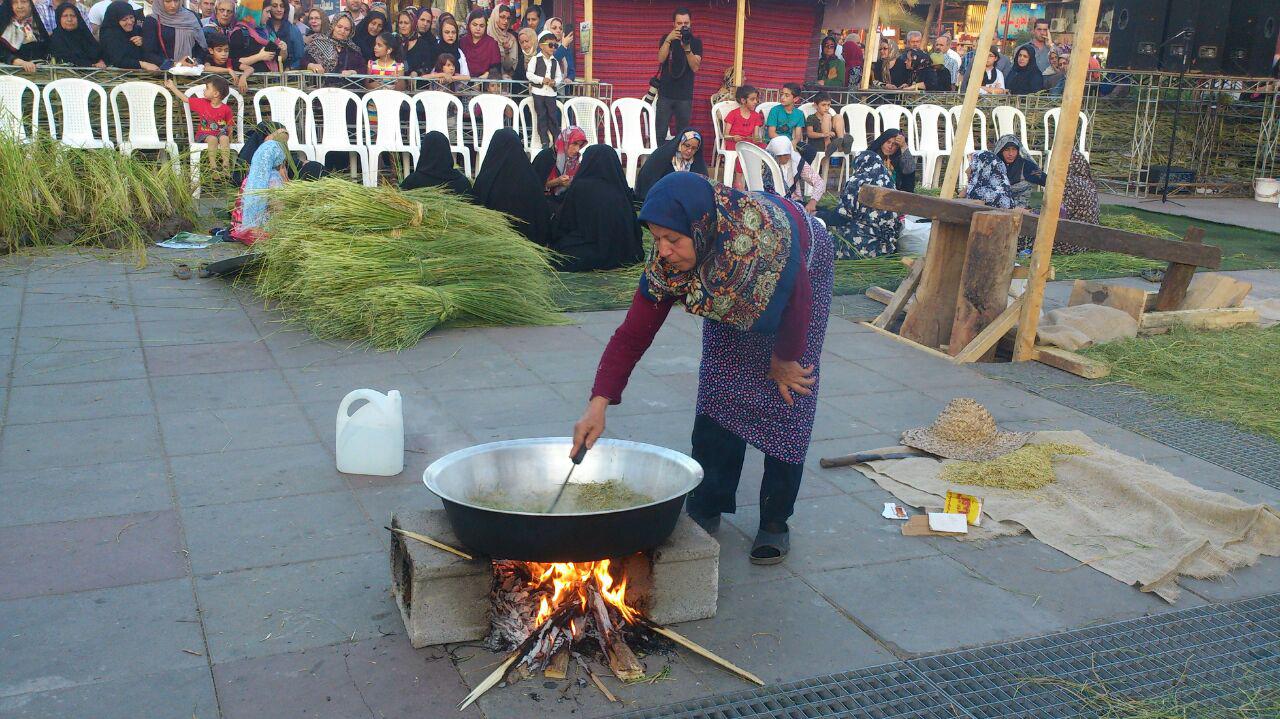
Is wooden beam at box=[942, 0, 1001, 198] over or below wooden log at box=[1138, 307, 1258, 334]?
over

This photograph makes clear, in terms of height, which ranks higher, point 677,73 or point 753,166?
point 677,73

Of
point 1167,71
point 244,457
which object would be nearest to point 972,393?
point 244,457

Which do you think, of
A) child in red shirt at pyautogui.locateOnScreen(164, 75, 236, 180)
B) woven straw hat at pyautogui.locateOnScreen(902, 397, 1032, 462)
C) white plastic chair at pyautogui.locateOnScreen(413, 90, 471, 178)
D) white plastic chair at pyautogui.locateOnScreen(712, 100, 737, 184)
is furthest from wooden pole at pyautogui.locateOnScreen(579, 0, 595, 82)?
woven straw hat at pyautogui.locateOnScreen(902, 397, 1032, 462)

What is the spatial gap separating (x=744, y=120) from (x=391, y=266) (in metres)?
6.54

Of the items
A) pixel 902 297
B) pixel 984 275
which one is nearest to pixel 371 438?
pixel 984 275

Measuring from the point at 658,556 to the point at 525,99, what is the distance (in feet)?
30.7

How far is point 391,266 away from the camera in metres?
6.09

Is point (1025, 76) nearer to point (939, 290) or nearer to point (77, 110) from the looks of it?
point (939, 290)

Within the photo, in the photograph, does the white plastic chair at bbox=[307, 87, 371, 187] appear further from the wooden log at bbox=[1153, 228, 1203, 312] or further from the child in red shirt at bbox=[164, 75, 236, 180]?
the wooden log at bbox=[1153, 228, 1203, 312]

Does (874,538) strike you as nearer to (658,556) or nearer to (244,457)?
(658,556)

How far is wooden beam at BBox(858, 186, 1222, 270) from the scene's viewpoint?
6062 millimetres

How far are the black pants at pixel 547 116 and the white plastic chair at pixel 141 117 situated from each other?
3.68 m

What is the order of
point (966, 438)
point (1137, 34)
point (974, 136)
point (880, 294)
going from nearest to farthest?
point (966, 438)
point (880, 294)
point (974, 136)
point (1137, 34)

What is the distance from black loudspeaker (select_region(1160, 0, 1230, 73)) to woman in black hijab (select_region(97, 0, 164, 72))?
12817 mm
